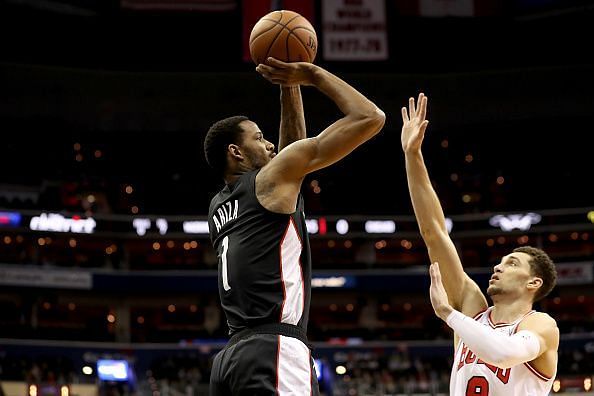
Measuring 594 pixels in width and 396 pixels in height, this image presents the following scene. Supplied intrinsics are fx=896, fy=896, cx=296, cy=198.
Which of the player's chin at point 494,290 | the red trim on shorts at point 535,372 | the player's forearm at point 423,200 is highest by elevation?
the player's forearm at point 423,200

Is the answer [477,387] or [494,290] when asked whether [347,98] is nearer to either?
[494,290]

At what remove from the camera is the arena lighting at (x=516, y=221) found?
30766 millimetres

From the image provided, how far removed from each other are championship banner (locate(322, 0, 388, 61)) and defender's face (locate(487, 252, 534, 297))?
1928cm

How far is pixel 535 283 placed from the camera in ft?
17.1

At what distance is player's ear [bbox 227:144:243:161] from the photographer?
455 cm

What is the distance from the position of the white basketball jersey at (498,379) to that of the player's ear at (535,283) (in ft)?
0.49

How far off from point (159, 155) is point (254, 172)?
97.4ft

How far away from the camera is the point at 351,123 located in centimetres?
422

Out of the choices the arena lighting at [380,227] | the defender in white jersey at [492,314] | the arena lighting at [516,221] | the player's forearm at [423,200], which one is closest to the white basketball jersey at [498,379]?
the defender in white jersey at [492,314]

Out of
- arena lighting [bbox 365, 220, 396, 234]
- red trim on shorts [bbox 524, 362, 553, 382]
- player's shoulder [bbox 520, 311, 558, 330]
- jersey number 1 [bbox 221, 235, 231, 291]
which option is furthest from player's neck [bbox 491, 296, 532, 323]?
arena lighting [bbox 365, 220, 396, 234]

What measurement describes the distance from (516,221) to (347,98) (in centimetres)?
2761

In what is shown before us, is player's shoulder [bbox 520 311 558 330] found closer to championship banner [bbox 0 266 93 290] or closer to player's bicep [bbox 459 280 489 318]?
player's bicep [bbox 459 280 489 318]

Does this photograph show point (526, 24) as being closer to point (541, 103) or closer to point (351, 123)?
point (541, 103)

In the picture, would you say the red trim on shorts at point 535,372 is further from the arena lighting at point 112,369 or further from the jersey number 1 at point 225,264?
the arena lighting at point 112,369
